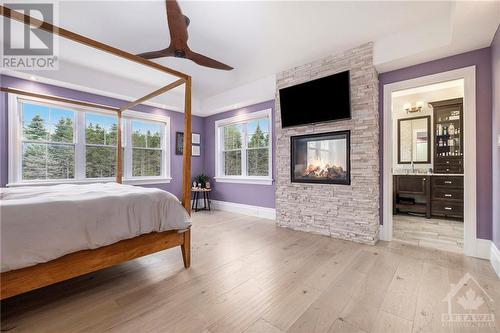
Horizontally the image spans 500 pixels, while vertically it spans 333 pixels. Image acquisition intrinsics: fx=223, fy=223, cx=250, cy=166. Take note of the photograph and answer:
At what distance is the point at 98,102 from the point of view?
4344 mm

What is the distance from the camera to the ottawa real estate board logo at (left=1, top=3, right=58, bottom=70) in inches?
112

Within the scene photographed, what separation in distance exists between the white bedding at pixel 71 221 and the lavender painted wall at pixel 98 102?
2186mm

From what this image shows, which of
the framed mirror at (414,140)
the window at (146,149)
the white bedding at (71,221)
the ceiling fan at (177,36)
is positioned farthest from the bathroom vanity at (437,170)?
the window at (146,149)

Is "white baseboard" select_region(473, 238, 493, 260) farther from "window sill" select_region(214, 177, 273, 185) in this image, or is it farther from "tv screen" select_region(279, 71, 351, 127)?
"window sill" select_region(214, 177, 273, 185)

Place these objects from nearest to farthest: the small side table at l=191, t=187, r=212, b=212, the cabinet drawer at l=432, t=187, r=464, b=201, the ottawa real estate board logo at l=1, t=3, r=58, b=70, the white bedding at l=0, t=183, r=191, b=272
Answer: the white bedding at l=0, t=183, r=191, b=272 → the ottawa real estate board logo at l=1, t=3, r=58, b=70 → the cabinet drawer at l=432, t=187, r=464, b=201 → the small side table at l=191, t=187, r=212, b=212

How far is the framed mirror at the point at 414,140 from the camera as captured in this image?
4.99m

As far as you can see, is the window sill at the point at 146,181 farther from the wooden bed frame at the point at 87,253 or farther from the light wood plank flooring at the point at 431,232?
the light wood plank flooring at the point at 431,232

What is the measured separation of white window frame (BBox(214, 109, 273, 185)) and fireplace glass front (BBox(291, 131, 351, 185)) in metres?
0.83

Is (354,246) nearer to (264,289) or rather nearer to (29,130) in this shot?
(264,289)

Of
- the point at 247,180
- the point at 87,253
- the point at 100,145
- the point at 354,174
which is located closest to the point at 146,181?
the point at 100,145

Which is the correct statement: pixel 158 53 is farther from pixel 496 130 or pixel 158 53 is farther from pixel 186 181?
pixel 496 130

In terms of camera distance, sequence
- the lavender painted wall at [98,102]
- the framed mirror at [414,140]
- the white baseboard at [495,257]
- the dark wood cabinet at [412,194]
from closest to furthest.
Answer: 1. the white baseboard at [495,257]
2. the lavender painted wall at [98,102]
3. the dark wood cabinet at [412,194]
4. the framed mirror at [414,140]

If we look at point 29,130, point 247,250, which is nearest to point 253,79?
point 247,250

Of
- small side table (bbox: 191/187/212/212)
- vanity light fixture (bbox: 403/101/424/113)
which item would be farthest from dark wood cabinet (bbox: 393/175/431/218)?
small side table (bbox: 191/187/212/212)
